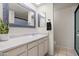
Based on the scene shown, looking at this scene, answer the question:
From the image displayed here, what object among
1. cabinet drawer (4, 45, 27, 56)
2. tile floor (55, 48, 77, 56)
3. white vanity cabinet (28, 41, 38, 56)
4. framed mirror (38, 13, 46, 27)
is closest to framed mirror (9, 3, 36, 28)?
framed mirror (38, 13, 46, 27)

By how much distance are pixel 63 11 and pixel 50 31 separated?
821 mm

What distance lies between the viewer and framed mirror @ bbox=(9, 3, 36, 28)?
2.21 metres

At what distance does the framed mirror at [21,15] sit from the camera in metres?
2.21

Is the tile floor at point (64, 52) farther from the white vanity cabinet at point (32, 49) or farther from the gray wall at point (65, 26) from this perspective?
the white vanity cabinet at point (32, 49)

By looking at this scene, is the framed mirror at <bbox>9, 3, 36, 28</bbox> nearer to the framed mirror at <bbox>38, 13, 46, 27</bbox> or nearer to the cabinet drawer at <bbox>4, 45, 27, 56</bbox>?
the framed mirror at <bbox>38, 13, 46, 27</bbox>

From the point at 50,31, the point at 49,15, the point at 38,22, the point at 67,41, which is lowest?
the point at 67,41

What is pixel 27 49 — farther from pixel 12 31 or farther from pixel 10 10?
pixel 10 10

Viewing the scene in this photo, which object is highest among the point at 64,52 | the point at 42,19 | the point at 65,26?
the point at 42,19

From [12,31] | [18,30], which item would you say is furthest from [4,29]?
[18,30]

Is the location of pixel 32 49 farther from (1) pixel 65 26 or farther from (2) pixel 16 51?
(1) pixel 65 26

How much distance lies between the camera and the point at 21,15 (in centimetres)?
247

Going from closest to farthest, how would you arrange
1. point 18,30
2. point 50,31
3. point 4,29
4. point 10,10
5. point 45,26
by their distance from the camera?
point 4,29, point 10,10, point 18,30, point 45,26, point 50,31

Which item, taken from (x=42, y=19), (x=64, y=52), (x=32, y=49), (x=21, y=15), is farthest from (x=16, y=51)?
(x=42, y=19)

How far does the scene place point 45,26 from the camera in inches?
124
